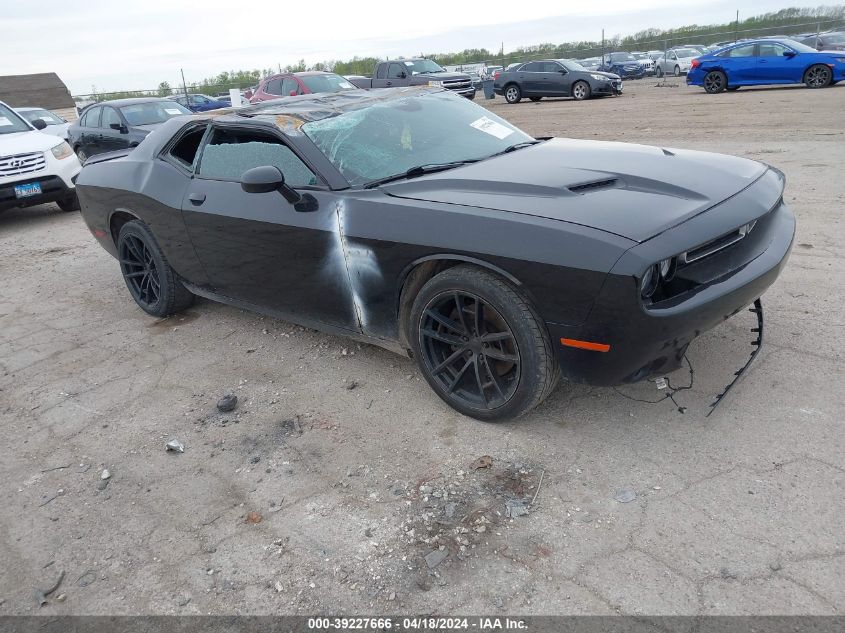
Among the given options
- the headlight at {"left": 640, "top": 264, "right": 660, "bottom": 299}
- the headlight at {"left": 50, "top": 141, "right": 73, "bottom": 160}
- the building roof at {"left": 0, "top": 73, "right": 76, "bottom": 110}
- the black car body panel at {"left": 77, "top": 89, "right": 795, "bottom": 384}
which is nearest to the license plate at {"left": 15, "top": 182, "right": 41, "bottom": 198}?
the headlight at {"left": 50, "top": 141, "right": 73, "bottom": 160}

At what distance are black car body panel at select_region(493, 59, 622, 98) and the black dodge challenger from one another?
1722cm

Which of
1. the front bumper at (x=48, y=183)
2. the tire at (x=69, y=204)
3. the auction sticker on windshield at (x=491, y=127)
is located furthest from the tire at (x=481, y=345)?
the tire at (x=69, y=204)

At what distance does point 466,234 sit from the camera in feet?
9.34

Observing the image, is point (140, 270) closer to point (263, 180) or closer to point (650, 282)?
point (263, 180)

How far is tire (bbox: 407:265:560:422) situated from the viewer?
2783 mm

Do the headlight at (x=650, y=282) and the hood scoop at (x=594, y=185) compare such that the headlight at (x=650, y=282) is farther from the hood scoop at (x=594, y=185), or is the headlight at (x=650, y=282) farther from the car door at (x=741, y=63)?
the car door at (x=741, y=63)

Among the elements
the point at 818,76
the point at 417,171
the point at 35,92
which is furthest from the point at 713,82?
the point at 35,92

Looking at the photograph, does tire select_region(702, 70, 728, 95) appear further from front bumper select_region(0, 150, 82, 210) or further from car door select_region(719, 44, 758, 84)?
front bumper select_region(0, 150, 82, 210)

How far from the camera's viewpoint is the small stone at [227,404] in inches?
140

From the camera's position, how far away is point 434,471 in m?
2.85

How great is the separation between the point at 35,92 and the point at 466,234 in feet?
137

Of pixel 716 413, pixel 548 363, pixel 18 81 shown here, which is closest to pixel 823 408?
pixel 716 413

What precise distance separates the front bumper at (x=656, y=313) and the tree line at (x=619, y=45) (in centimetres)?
2898

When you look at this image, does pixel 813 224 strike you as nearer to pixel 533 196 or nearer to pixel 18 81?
pixel 533 196
